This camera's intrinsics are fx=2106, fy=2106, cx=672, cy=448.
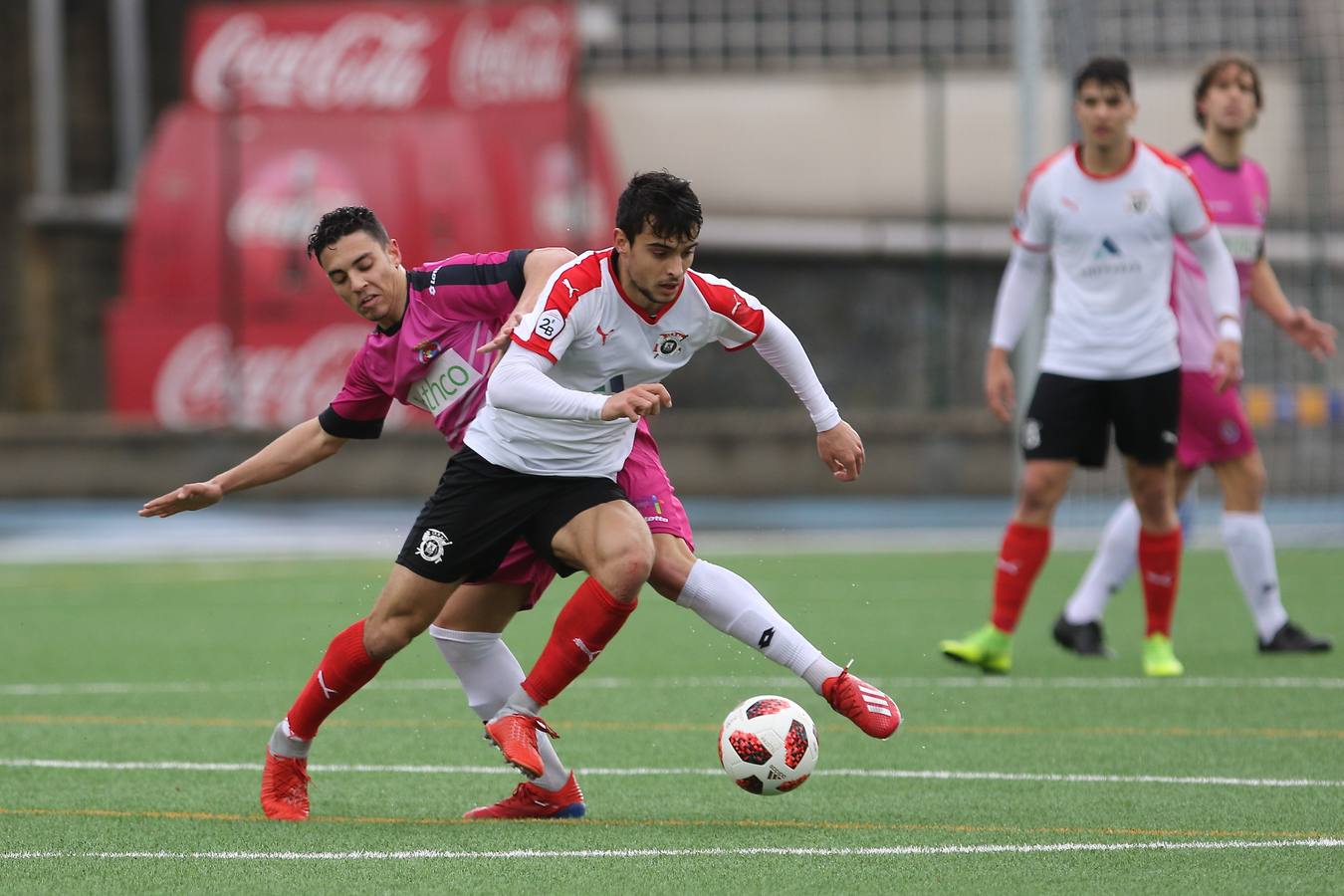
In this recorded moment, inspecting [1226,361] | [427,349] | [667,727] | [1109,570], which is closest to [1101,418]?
[1226,361]

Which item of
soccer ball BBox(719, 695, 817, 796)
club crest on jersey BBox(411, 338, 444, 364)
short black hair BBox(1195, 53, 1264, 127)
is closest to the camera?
soccer ball BBox(719, 695, 817, 796)

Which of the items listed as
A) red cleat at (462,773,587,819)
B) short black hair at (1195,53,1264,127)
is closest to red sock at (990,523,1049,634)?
short black hair at (1195,53,1264,127)

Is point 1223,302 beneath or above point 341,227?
beneath

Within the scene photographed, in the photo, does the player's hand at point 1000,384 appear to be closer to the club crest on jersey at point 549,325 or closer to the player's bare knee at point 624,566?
the player's bare knee at point 624,566

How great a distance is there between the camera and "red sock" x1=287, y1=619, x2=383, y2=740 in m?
5.28

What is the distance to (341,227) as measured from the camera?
5.27 m

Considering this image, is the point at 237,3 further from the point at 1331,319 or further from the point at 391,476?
the point at 1331,319

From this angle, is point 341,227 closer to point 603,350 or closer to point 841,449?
point 603,350

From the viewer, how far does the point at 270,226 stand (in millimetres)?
18578

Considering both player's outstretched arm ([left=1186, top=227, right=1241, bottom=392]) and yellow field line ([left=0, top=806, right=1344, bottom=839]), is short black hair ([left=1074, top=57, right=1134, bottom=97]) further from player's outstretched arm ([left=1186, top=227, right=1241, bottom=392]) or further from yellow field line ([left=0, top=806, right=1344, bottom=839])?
yellow field line ([left=0, top=806, right=1344, bottom=839])

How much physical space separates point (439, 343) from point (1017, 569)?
123 inches

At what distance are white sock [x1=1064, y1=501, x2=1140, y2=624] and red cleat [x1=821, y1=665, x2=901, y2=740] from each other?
3441 mm

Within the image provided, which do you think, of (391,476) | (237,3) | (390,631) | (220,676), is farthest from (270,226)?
(390,631)

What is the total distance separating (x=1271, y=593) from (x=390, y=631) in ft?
14.5
